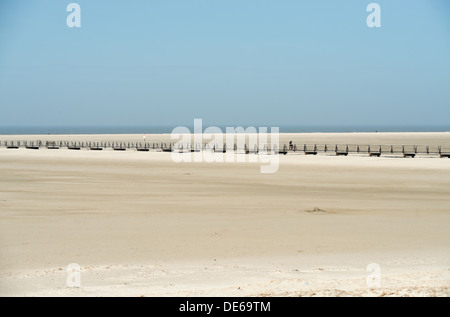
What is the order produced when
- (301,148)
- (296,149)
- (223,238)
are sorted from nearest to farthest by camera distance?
1. (223,238)
2. (296,149)
3. (301,148)

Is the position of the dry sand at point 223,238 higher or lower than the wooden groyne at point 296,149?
higher

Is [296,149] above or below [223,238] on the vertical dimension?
below

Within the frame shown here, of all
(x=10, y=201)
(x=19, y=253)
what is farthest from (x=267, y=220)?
(x=10, y=201)

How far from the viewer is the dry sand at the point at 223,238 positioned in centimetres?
854

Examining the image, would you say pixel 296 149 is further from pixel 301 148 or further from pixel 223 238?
pixel 223 238

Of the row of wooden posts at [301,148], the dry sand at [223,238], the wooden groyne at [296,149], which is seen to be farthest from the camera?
the row of wooden posts at [301,148]

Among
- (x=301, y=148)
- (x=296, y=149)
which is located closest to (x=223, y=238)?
(x=296, y=149)

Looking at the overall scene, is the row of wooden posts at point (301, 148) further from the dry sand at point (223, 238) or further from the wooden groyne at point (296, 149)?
the dry sand at point (223, 238)

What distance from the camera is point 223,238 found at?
13008 millimetres

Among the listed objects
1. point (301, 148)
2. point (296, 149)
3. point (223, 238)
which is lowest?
point (301, 148)

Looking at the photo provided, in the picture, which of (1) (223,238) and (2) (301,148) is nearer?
(1) (223,238)

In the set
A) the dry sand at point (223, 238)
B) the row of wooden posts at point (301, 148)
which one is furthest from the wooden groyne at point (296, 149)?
the dry sand at point (223, 238)

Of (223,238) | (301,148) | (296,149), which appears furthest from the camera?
(301,148)
